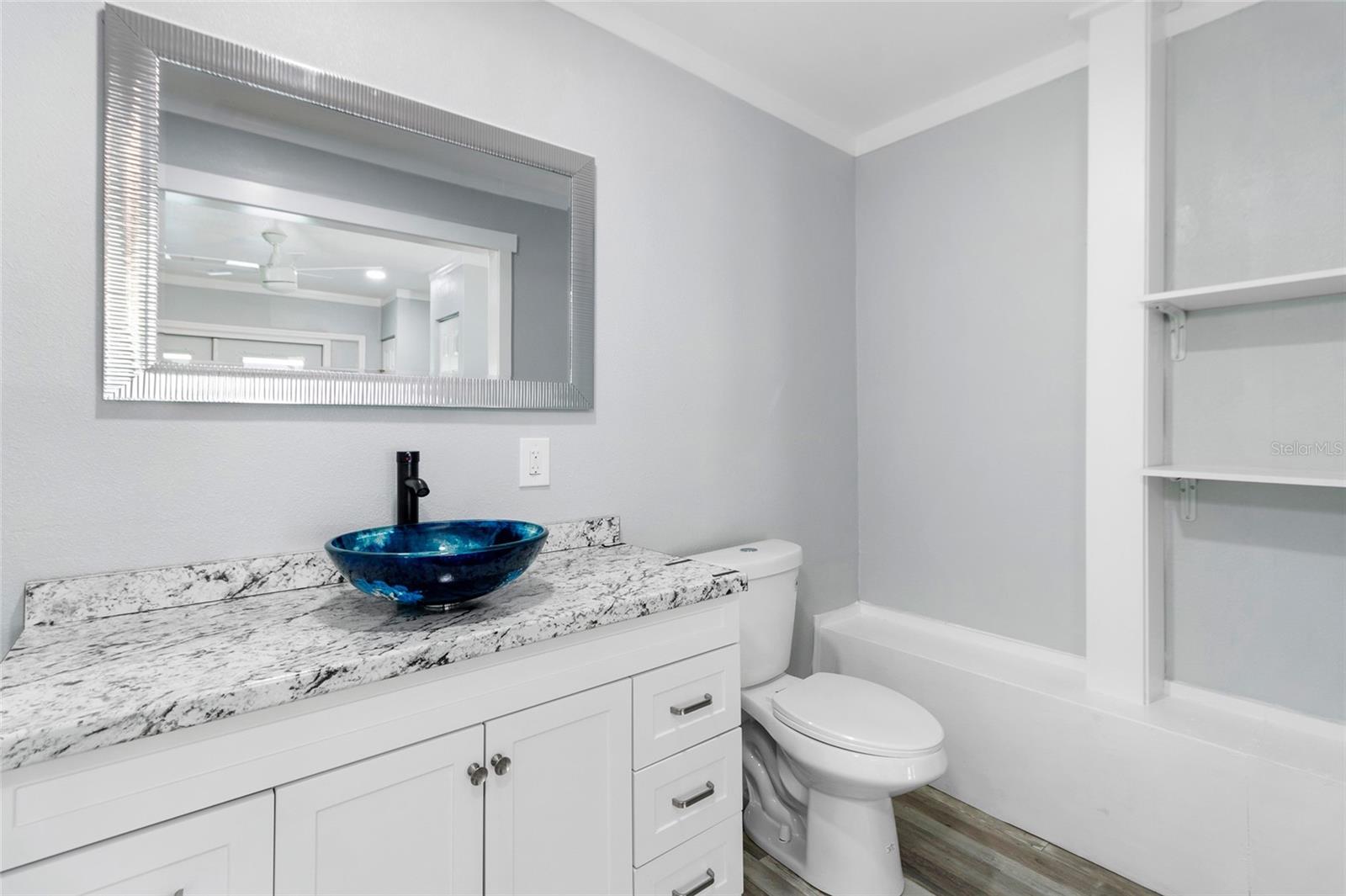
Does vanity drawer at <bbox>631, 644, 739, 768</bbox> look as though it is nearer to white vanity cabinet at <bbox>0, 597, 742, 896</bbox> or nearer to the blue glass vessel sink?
white vanity cabinet at <bbox>0, 597, 742, 896</bbox>

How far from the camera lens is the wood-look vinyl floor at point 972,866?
1.65 meters

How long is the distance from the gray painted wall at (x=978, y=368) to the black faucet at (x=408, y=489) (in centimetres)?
181

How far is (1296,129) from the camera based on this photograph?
163 centimetres

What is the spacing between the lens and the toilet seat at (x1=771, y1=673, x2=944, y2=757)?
151 centimetres

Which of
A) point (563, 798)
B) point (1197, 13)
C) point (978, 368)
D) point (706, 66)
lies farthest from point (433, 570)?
point (1197, 13)

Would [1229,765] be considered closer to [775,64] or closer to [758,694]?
[758,694]

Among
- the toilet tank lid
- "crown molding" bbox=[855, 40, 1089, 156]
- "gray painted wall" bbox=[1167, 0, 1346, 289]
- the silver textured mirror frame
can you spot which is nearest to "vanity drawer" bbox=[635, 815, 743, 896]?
the toilet tank lid

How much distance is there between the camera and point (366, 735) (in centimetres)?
93

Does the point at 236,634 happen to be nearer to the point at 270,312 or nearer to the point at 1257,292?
the point at 270,312

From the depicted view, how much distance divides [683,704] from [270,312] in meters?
1.17

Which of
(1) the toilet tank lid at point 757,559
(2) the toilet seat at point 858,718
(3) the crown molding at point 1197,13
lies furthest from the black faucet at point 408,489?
(3) the crown molding at point 1197,13

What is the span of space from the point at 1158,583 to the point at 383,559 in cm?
202

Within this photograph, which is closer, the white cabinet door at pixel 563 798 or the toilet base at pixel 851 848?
the white cabinet door at pixel 563 798

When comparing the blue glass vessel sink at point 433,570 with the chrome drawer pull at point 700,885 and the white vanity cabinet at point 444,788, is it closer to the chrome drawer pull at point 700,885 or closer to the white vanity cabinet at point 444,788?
the white vanity cabinet at point 444,788
